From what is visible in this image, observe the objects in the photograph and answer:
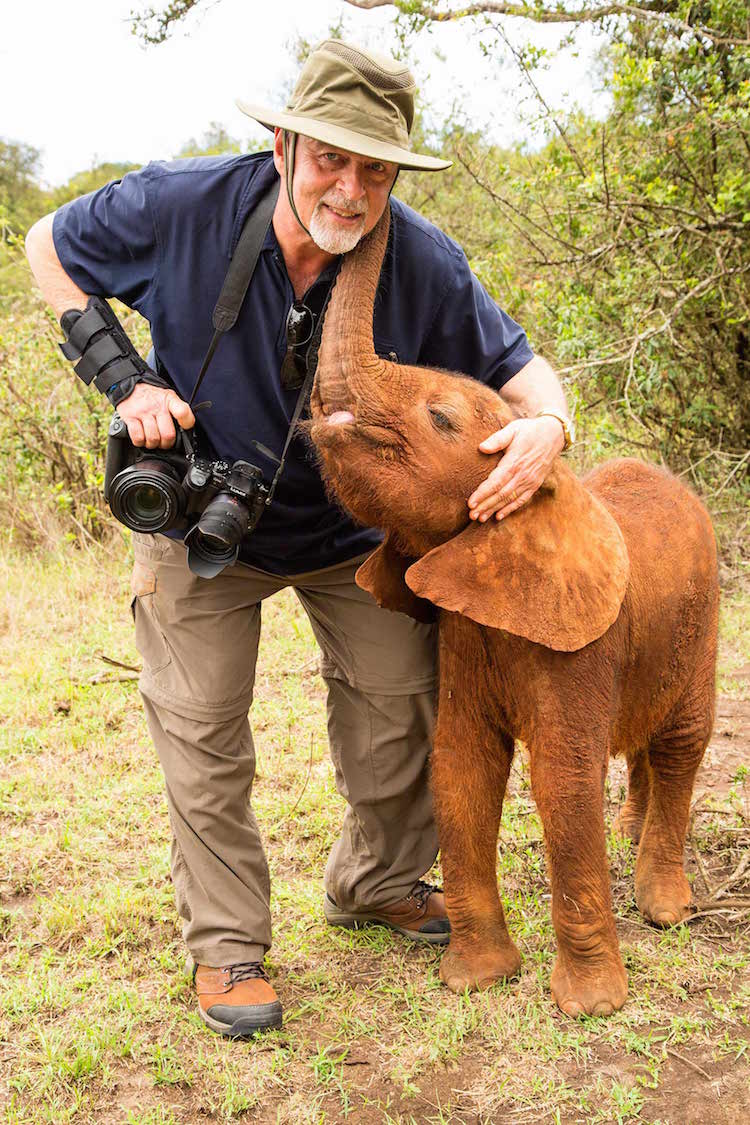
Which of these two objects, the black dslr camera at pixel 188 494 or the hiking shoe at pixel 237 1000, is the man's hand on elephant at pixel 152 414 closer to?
the black dslr camera at pixel 188 494

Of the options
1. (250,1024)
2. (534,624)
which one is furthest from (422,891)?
(534,624)

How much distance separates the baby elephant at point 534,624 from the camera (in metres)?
3.08

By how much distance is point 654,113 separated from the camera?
7.95 metres

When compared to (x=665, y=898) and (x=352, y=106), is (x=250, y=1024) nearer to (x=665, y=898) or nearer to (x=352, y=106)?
(x=665, y=898)

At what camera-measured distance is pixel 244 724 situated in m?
3.82

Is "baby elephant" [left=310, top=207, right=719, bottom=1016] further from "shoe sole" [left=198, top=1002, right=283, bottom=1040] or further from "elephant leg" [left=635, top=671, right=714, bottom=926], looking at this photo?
"shoe sole" [left=198, top=1002, right=283, bottom=1040]

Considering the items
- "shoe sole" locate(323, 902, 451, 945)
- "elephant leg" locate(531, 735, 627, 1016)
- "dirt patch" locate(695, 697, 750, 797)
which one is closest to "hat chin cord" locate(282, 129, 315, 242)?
"elephant leg" locate(531, 735, 627, 1016)

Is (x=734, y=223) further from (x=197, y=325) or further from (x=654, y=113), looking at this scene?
(x=197, y=325)

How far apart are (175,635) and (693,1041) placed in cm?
200

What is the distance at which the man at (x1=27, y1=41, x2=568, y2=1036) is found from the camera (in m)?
3.19

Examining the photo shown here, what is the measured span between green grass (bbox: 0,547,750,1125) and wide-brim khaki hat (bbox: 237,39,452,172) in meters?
2.57

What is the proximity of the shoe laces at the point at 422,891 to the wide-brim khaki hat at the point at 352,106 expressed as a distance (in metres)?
2.47

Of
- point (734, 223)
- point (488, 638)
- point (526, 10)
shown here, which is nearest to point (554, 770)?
point (488, 638)

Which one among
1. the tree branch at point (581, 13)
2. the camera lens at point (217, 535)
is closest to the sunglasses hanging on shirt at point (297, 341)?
the camera lens at point (217, 535)
